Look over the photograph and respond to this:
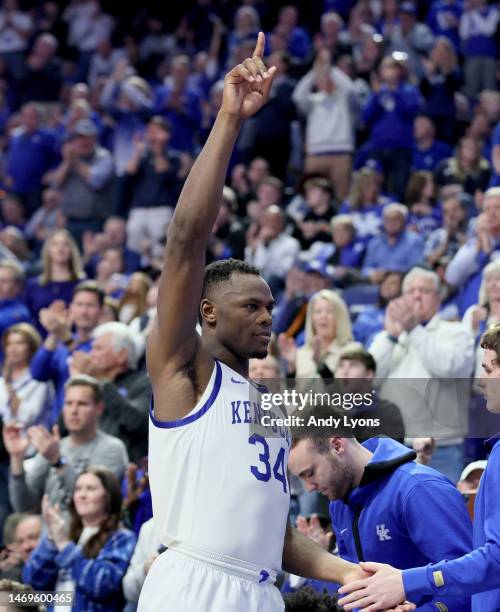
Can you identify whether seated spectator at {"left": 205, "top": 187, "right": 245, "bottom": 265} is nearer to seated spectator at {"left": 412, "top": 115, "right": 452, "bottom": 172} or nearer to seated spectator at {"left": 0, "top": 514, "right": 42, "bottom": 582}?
seated spectator at {"left": 412, "top": 115, "right": 452, "bottom": 172}

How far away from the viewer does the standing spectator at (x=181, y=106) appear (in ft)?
51.3

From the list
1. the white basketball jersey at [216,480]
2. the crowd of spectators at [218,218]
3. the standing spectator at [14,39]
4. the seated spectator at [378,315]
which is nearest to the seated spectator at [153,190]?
A: the crowd of spectators at [218,218]

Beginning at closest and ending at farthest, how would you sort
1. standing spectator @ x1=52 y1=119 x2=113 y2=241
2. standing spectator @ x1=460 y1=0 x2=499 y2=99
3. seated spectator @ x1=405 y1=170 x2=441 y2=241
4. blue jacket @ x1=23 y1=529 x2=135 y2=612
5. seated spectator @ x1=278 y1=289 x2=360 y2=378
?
1. blue jacket @ x1=23 y1=529 x2=135 y2=612
2. seated spectator @ x1=278 y1=289 x2=360 y2=378
3. seated spectator @ x1=405 y1=170 x2=441 y2=241
4. standing spectator @ x1=52 y1=119 x2=113 y2=241
5. standing spectator @ x1=460 y1=0 x2=499 y2=99

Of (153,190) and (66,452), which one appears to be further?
(153,190)

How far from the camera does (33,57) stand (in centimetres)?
1808

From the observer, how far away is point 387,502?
191 inches

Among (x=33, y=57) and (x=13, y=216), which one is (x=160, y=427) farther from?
(x=33, y=57)

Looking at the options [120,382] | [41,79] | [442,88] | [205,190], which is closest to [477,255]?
[120,382]

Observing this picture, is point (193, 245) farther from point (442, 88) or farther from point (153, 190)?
point (442, 88)

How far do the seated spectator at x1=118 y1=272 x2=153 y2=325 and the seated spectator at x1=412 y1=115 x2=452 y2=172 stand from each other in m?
4.54

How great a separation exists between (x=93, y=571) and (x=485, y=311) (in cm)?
288

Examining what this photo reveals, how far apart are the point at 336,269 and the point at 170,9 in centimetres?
930

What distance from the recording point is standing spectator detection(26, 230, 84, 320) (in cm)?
1134

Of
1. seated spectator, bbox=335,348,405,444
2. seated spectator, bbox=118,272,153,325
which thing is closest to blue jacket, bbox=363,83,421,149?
seated spectator, bbox=118,272,153,325
